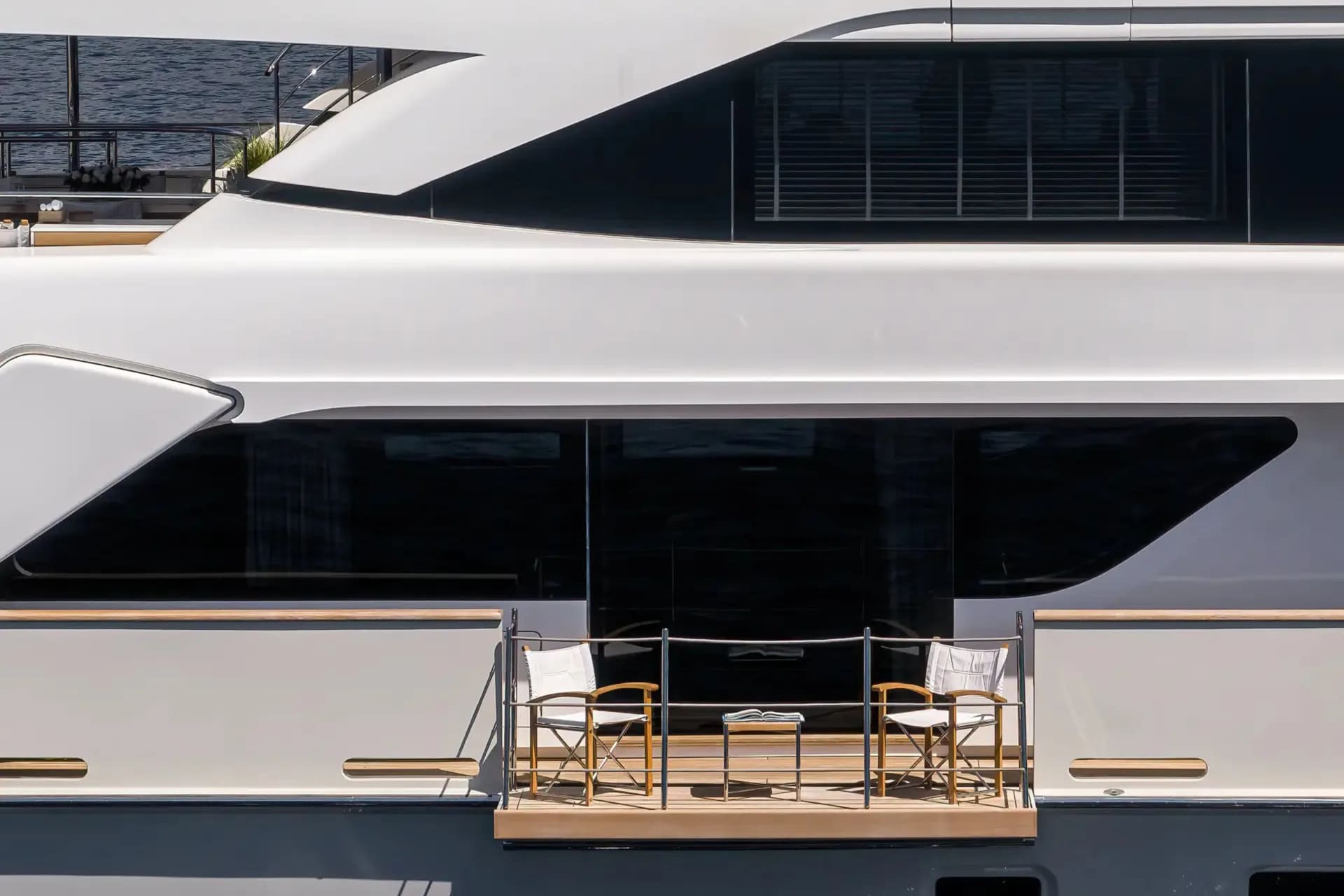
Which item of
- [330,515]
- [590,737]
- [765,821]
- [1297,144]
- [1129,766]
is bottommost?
[765,821]

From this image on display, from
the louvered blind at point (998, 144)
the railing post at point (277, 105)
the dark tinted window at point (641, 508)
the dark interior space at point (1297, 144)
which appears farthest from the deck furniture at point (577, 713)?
the dark interior space at point (1297, 144)

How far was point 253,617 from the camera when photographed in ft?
17.9

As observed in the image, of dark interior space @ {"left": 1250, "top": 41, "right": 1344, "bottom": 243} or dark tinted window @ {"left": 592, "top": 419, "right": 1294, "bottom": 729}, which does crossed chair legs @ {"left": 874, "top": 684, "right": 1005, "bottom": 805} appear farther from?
dark interior space @ {"left": 1250, "top": 41, "right": 1344, "bottom": 243}

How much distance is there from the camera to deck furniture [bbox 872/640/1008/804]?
18.3ft

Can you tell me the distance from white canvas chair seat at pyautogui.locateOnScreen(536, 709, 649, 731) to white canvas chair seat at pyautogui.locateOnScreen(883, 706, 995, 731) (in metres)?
1.05

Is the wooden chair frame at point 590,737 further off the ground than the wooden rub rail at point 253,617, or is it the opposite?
the wooden rub rail at point 253,617

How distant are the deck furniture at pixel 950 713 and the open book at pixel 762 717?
14.0 inches

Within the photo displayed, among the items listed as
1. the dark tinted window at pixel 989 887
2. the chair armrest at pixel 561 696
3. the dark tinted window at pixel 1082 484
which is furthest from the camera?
the dark tinted window at pixel 1082 484

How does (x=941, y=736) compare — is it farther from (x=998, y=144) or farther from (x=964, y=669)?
(x=998, y=144)

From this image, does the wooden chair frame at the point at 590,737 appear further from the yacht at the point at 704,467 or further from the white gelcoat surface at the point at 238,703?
the white gelcoat surface at the point at 238,703

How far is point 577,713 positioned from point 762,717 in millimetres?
788

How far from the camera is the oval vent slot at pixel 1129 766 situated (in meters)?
5.52

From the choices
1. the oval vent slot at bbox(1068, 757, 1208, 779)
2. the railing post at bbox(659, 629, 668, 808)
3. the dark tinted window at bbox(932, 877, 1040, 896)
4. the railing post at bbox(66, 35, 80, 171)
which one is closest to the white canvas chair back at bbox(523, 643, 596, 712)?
the railing post at bbox(659, 629, 668, 808)

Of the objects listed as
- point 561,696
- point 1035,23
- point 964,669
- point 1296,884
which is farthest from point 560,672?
point 1035,23
